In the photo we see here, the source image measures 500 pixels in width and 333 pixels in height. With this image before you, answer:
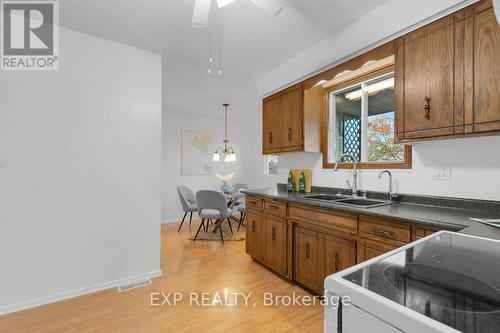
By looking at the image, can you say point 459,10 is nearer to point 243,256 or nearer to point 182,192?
point 243,256

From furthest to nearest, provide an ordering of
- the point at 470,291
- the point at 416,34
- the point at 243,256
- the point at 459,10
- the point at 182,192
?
1. the point at 182,192
2. the point at 243,256
3. the point at 416,34
4. the point at 459,10
5. the point at 470,291

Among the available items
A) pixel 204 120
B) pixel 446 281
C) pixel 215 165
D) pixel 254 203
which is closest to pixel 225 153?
pixel 215 165

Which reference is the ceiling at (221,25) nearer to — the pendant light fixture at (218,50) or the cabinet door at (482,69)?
the pendant light fixture at (218,50)

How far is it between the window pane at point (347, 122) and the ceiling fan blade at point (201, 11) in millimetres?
1799

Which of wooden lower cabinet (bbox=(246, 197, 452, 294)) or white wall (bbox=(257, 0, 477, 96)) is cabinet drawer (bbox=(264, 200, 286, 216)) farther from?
white wall (bbox=(257, 0, 477, 96))

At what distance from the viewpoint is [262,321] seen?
1824 mm

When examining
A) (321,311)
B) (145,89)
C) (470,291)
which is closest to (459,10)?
(470,291)

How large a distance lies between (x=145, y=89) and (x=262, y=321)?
2509 millimetres

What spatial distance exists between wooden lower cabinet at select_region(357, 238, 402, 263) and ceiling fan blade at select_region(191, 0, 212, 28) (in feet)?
6.12

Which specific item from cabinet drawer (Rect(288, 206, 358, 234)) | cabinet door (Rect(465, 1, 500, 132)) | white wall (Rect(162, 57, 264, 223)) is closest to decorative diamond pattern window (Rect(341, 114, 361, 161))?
cabinet drawer (Rect(288, 206, 358, 234))

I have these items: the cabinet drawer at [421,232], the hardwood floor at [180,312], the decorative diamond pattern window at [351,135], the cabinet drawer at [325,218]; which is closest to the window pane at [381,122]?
the decorative diamond pattern window at [351,135]

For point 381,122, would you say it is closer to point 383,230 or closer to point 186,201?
point 383,230

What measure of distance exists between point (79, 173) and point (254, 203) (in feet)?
6.13

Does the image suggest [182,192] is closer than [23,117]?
No
